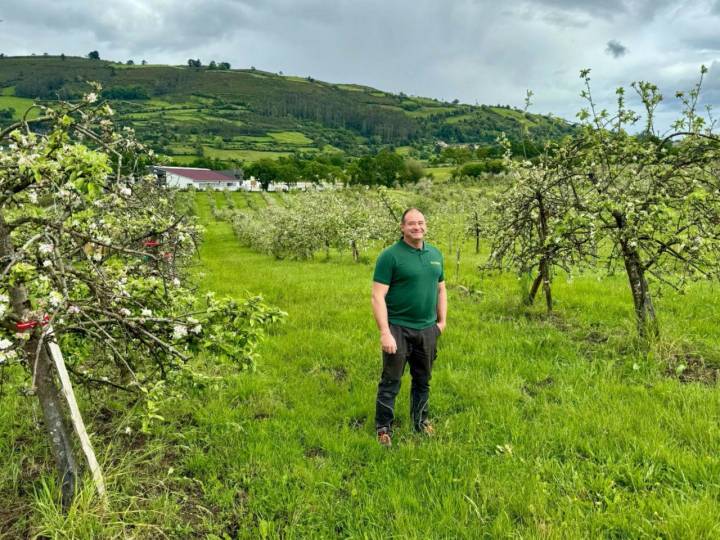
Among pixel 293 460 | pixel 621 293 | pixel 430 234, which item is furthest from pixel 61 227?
pixel 430 234

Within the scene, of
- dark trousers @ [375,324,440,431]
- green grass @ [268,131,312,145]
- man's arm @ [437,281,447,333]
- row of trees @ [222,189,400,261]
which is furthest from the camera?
green grass @ [268,131,312,145]

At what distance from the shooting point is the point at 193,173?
353 ft

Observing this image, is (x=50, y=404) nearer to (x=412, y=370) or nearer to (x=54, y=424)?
(x=54, y=424)

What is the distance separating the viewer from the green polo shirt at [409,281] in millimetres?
5391

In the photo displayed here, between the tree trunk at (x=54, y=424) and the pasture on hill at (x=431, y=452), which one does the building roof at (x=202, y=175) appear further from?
the tree trunk at (x=54, y=424)

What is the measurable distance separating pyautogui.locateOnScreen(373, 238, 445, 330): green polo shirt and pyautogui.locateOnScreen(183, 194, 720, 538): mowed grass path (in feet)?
5.04

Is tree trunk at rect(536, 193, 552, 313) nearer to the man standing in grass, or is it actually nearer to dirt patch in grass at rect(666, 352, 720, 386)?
dirt patch in grass at rect(666, 352, 720, 386)

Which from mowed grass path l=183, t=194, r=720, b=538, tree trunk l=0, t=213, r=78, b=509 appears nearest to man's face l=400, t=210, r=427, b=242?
mowed grass path l=183, t=194, r=720, b=538

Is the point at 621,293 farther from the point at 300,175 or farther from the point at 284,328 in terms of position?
the point at 300,175

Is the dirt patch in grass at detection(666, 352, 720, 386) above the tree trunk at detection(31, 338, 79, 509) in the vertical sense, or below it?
above

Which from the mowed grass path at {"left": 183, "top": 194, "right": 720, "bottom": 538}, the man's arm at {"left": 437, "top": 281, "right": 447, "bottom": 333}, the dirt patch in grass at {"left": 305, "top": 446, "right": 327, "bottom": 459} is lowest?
the dirt patch in grass at {"left": 305, "top": 446, "right": 327, "bottom": 459}

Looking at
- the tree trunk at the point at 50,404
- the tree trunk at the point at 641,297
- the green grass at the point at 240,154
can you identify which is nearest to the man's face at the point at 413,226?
the tree trunk at the point at 50,404

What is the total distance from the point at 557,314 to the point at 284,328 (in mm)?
6634

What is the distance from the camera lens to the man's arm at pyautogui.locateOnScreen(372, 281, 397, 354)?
525 cm
